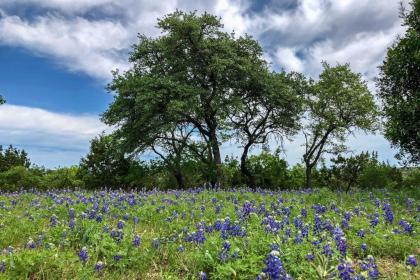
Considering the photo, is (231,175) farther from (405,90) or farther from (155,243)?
(155,243)

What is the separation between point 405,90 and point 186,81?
67.8ft

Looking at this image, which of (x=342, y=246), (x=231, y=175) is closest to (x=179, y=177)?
(x=231, y=175)

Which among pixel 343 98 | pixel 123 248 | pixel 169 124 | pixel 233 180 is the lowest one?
pixel 123 248

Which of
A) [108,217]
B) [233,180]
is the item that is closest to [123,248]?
[108,217]

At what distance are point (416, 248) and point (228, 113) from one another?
29.6 m

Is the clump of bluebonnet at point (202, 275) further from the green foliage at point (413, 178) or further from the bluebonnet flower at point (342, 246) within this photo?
the green foliage at point (413, 178)

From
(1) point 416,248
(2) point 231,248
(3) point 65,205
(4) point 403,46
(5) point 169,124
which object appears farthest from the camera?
(5) point 169,124

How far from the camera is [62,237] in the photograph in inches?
309

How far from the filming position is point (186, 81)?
124 feet

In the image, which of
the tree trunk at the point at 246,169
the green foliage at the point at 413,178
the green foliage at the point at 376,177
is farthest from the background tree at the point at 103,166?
the green foliage at the point at 413,178

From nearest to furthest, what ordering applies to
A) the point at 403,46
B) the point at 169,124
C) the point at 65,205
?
the point at 65,205, the point at 403,46, the point at 169,124

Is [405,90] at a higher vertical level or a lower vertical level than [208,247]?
higher

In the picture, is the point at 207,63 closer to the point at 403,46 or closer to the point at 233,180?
the point at 233,180

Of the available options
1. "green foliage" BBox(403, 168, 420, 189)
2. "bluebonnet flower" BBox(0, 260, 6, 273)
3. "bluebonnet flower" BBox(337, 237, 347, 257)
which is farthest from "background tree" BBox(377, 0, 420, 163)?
"green foliage" BBox(403, 168, 420, 189)
